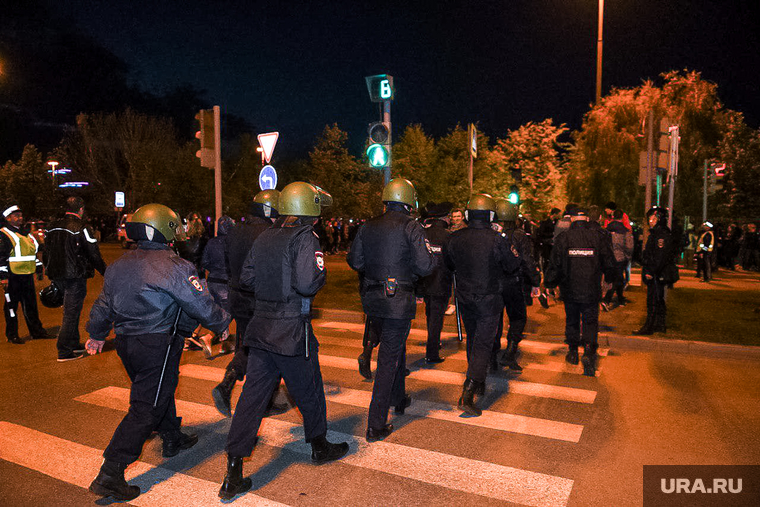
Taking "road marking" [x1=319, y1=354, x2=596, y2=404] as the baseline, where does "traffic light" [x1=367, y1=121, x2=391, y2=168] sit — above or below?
above

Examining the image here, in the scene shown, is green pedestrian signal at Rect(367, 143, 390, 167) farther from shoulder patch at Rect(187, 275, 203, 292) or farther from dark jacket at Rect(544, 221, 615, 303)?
shoulder patch at Rect(187, 275, 203, 292)

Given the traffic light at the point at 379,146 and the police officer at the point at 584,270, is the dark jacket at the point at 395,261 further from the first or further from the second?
the traffic light at the point at 379,146

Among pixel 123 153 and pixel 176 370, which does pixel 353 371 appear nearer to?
pixel 176 370

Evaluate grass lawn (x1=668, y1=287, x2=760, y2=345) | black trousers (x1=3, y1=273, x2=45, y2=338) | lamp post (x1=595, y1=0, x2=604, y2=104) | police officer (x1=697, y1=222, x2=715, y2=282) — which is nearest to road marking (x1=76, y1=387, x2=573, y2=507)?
black trousers (x1=3, y1=273, x2=45, y2=338)

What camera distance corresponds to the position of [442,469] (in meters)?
4.27

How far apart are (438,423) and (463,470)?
3.38 ft

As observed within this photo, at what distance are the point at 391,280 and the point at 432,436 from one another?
140cm

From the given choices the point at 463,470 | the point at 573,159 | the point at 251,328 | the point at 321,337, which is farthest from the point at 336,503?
the point at 573,159

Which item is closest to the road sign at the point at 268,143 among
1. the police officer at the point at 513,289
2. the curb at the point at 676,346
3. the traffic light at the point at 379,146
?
the traffic light at the point at 379,146

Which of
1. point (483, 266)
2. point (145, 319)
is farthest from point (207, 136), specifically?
point (145, 319)

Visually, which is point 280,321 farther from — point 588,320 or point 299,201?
point 588,320

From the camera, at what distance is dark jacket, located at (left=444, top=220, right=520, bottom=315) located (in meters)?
5.62

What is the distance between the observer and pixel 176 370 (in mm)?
4129

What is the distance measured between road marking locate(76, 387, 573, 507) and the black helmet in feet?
13.0
